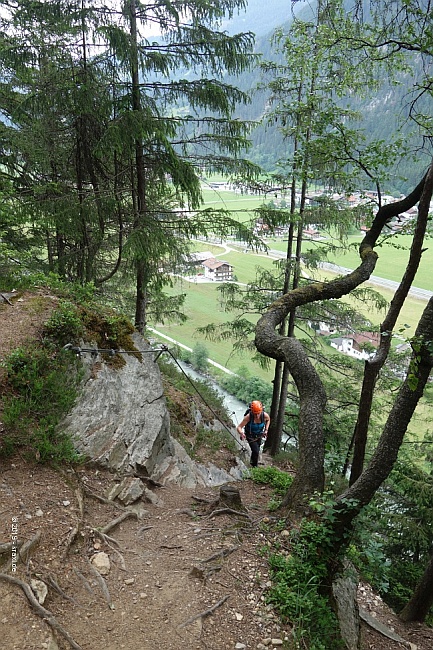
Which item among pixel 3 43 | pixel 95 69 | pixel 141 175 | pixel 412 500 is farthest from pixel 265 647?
pixel 3 43

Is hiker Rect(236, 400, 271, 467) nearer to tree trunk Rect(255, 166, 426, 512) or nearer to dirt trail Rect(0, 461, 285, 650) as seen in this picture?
tree trunk Rect(255, 166, 426, 512)

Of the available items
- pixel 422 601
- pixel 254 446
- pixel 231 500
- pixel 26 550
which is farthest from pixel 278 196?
pixel 26 550

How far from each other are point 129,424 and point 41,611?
3.18 meters

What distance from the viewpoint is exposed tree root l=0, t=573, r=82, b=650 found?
286cm

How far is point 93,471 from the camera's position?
5.06 meters

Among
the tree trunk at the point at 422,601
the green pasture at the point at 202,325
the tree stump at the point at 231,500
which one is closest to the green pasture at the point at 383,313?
the tree trunk at the point at 422,601

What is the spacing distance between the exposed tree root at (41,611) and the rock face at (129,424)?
203 centimetres

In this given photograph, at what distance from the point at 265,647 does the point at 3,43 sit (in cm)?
954

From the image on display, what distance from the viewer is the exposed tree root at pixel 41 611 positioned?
9.38ft

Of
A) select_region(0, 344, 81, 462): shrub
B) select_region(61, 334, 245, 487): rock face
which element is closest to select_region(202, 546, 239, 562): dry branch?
select_region(61, 334, 245, 487): rock face

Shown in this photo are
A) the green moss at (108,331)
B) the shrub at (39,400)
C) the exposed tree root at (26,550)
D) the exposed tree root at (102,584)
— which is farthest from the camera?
the green moss at (108,331)

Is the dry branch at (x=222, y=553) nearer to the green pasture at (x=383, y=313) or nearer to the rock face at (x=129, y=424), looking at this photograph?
the rock face at (x=129, y=424)

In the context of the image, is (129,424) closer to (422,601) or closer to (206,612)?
(206,612)

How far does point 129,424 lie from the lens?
238 inches
